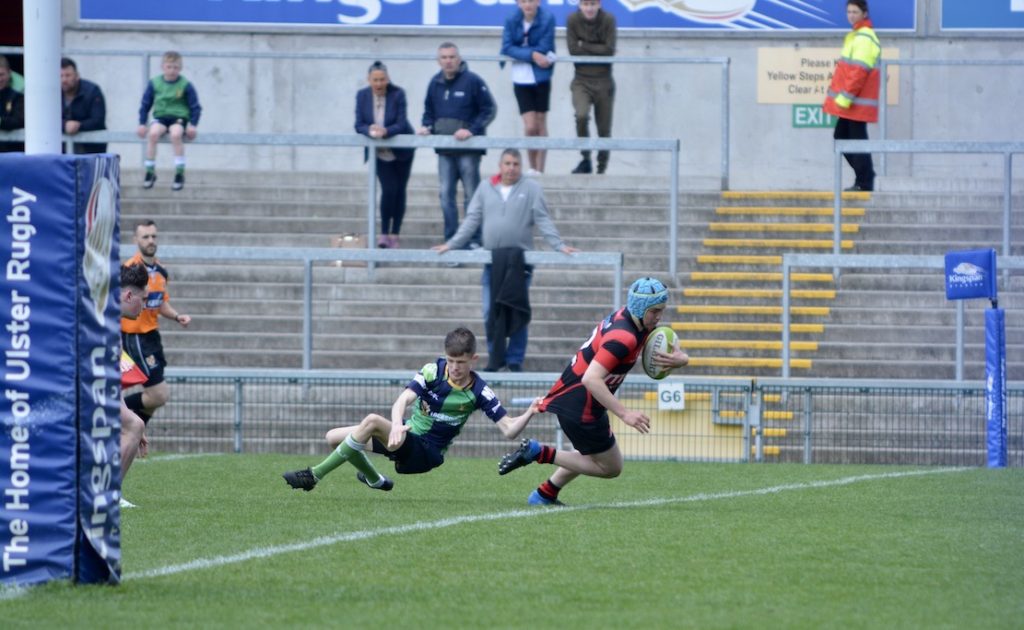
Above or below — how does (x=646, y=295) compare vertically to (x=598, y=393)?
above

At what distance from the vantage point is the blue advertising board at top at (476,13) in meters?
22.3

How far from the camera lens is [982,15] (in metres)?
22.3

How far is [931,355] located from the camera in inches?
654

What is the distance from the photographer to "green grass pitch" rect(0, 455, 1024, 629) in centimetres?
676

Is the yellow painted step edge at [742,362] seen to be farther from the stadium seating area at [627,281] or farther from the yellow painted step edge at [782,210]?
the yellow painted step edge at [782,210]

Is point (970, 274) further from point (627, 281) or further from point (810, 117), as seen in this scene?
point (810, 117)

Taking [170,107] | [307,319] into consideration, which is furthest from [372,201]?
[170,107]

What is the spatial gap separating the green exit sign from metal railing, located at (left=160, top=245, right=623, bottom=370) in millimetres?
7096

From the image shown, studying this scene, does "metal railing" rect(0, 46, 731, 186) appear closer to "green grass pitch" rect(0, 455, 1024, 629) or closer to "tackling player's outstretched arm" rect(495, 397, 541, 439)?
"green grass pitch" rect(0, 455, 1024, 629)

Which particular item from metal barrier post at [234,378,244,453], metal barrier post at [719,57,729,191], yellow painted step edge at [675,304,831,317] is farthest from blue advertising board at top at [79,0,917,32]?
metal barrier post at [234,378,244,453]

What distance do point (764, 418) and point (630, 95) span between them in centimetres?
835

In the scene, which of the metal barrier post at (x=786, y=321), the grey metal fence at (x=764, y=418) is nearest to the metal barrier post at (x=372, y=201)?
the grey metal fence at (x=764, y=418)

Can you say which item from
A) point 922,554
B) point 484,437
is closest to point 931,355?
point 484,437

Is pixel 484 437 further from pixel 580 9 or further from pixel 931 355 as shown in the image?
pixel 580 9
